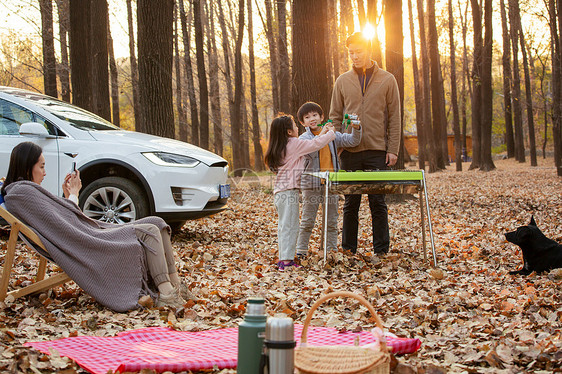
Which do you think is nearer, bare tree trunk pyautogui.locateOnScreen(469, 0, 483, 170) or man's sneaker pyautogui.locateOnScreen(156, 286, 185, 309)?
man's sneaker pyautogui.locateOnScreen(156, 286, 185, 309)

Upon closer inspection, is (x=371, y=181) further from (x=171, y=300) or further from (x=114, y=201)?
(x=114, y=201)

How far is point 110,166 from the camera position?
7570 millimetres

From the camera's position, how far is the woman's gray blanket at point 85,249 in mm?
4602

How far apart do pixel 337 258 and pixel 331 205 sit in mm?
686

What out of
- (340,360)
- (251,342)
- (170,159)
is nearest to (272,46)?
(170,159)

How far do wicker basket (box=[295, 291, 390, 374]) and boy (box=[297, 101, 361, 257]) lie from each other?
3.73 m

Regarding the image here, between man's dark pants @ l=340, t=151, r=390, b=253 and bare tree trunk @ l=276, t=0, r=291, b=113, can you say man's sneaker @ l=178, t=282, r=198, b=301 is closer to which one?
man's dark pants @ l=340, t=151, r=390, b=253

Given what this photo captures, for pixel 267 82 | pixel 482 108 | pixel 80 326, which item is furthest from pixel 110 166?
pixel 267 82

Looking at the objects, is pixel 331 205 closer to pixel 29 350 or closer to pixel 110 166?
pixel 110 166

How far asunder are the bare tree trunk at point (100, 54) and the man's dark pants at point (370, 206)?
816 cm

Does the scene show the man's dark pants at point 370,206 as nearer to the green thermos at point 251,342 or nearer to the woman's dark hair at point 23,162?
the woman's dark hair at point 23,162

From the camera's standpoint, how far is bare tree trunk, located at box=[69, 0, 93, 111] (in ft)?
41.0

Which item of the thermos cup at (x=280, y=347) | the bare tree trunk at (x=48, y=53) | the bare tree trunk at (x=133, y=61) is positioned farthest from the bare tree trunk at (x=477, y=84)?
the thermos cup at (x=280, y=347)

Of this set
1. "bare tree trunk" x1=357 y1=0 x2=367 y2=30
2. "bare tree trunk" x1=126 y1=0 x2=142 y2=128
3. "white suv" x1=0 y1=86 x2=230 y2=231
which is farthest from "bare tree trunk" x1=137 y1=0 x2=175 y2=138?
"bare tree trunk" x1=126 y1=0 x2=142 y2=128
